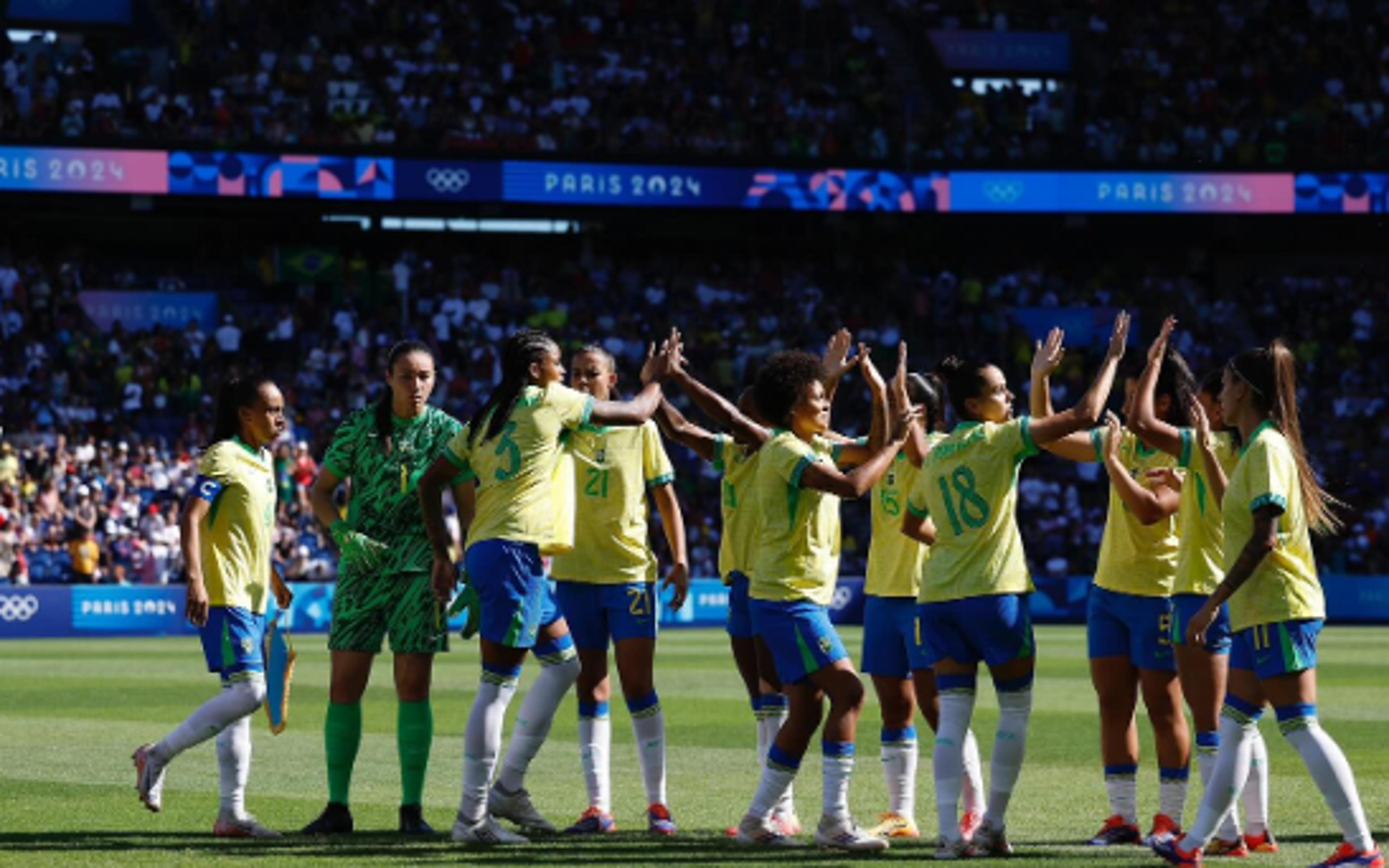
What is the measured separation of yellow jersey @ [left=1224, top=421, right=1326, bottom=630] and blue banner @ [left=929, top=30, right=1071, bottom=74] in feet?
130

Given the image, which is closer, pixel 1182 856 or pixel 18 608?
pixel 1182 856

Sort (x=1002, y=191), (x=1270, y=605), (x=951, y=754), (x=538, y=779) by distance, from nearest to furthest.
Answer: (x=1270, y=605) < (x=951, y=754) < (x=538, y=779) < (x=1002, y=191)

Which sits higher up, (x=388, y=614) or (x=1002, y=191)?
(x=1002, y=191)

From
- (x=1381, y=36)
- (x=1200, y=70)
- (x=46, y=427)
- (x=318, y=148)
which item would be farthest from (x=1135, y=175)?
(x=46, y=427)

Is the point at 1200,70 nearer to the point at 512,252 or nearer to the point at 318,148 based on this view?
the point at 512,252

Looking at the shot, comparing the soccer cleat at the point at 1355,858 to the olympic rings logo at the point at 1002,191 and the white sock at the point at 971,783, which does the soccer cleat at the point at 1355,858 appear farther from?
the olympic rings logo at the point at 1002,191

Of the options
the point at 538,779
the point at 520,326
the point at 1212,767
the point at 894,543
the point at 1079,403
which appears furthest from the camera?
the point at 520,326

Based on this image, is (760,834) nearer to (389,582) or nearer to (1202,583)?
(389,582)


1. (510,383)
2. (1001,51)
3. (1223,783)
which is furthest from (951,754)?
(1001,51)

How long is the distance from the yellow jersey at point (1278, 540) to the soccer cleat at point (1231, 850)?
126cm

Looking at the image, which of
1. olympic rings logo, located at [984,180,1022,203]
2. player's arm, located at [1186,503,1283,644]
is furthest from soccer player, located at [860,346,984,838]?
olympic rings logo, located at [984,180,1022,203]

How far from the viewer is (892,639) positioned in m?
9.97

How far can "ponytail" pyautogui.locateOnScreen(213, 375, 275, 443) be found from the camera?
1005 centimetres

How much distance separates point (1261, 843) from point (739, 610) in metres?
2.79
